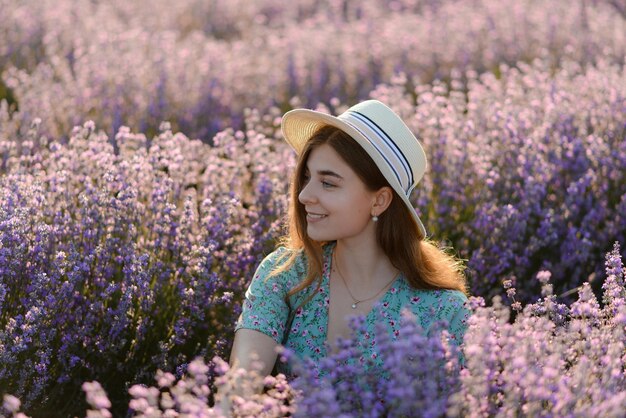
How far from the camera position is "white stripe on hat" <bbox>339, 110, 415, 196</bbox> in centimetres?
288

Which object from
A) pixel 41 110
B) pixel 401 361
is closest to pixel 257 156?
pixel 41 110

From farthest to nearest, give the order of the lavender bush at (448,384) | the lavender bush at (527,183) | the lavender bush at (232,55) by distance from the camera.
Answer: the lavender bush at (232,55) → the lavender bush at (527,183) → the lavender bush at (448,384)

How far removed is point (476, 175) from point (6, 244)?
7.23 feet

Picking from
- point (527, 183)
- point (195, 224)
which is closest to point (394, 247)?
point (195, 224)

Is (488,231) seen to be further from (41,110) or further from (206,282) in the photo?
(41,110)

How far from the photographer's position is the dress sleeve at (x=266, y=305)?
9.53ft

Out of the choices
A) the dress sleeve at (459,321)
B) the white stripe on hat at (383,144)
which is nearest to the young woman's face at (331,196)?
the white stripe on hat at (383,144)

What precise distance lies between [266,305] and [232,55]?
431cm

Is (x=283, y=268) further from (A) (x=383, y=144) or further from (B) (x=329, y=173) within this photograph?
(A) (x=383, y=144)

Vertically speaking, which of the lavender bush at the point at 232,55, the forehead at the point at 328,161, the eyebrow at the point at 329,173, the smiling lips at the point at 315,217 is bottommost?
the smiling lips at the point at 315,217

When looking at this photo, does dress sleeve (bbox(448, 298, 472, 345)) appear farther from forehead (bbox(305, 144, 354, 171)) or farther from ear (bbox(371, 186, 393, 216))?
forehead (bbox(305, 144, 354, 171))

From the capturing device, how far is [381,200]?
298 cm

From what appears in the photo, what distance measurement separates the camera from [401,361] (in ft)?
6.66

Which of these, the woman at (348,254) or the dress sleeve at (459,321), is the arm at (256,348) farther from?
the dress sleeve at (459,321)
